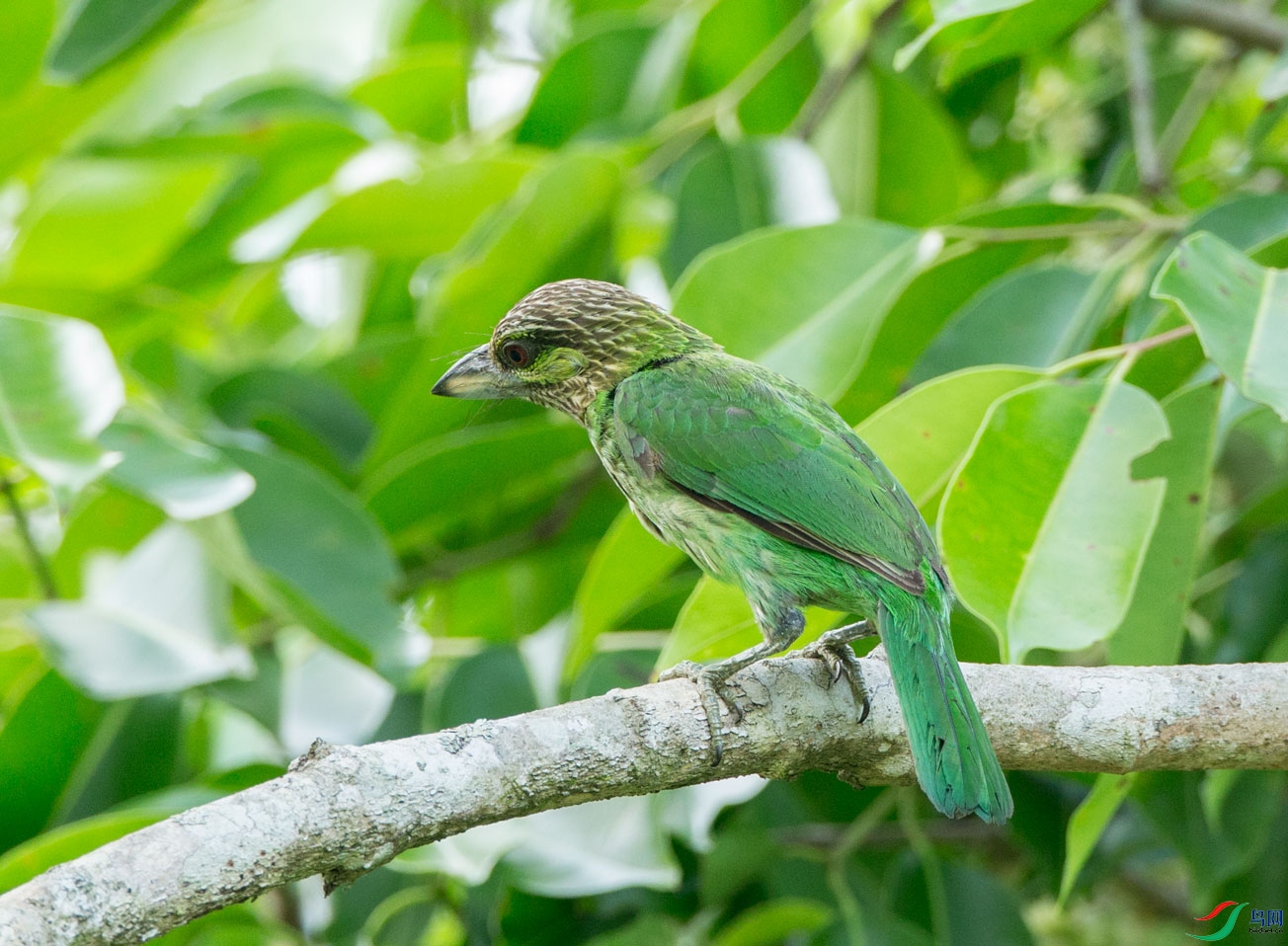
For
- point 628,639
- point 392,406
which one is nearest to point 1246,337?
point 628,639

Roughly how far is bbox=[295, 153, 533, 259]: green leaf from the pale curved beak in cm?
73

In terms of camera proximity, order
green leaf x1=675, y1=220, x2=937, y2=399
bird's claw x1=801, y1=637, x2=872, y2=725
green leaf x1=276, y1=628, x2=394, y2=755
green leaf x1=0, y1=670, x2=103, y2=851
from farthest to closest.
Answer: green leaf x1=276, y1=628, x2=394, y2=755
green leaf x1=0, y1=670, x2=103, y2=851
green leaf x1=675, y1=220, x2=937, y2=399
bird's claw x1=801, y1=637, x2=872, y2=725

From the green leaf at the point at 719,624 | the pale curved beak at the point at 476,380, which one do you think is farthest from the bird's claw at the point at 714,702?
the pale curved beak at the point at 476,380

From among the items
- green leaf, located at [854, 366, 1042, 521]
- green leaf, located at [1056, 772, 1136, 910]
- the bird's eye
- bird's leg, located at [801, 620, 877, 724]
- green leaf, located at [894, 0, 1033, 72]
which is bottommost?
green leaf, located at [1056, 772, 1136, 910]

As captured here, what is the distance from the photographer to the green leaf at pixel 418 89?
4.05m

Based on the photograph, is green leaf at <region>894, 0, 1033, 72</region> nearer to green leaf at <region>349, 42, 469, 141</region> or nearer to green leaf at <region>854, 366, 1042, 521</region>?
green leaf at <region>854, 366, 1042, 521</region>

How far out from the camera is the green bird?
208cm

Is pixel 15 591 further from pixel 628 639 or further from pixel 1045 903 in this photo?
pixel 1045 903

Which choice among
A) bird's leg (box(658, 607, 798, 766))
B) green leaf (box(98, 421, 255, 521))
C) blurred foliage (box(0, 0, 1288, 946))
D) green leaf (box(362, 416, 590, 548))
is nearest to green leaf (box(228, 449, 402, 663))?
blurred foliage (box(0, 0, 1288, 946))

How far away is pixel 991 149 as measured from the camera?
15.5ft

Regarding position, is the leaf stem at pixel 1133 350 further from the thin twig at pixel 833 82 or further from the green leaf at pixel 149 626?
the green leaf at pixel 149 626

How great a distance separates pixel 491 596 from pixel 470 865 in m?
1.57

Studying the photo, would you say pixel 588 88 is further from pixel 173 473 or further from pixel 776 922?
pixel 776 922

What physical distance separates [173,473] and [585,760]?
4.41 ft
